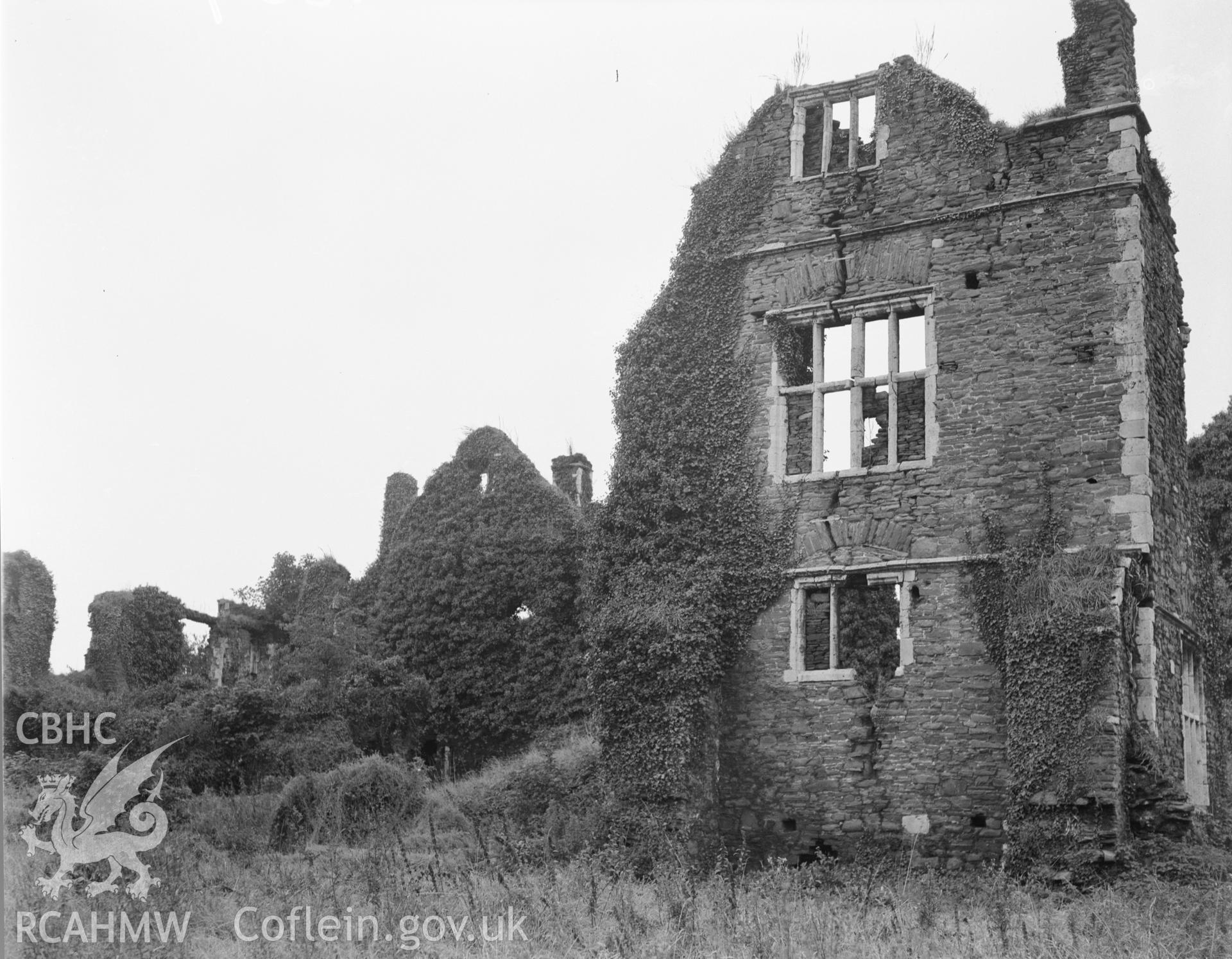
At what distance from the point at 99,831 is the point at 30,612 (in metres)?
21.3

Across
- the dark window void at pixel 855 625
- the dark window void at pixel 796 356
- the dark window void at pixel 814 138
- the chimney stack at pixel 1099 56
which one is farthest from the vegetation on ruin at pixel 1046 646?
the dark window void at pixel 814 138

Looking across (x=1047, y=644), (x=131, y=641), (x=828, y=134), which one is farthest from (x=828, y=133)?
(x=131, y=641)

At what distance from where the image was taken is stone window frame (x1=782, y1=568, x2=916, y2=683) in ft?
52.3

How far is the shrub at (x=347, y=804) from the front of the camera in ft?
56.3

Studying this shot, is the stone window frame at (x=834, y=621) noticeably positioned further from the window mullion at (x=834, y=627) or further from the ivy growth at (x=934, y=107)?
the ivy growth at (x=934, y=107)

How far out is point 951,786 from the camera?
15.4m

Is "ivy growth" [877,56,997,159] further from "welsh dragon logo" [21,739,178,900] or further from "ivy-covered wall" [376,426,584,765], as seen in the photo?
"welsh dragon logo" [21,739,178,900]

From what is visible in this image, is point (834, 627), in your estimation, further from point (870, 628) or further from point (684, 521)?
point (870, 628)

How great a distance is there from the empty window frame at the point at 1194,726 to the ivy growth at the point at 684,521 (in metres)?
5.41

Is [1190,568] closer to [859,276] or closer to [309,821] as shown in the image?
[859,276]

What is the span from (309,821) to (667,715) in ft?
16.6

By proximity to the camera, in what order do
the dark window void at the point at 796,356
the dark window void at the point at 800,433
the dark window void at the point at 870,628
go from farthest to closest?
the dark window void at the point at 870,628
the dark window void at the point at 796,356
the dark window void at the point at 800,433

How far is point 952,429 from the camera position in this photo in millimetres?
16250

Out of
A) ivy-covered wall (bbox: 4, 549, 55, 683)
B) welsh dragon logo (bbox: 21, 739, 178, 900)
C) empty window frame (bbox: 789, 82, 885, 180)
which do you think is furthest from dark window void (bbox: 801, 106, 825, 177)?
ivy-covered wall (bbox: 4, 549, 55, 683)
